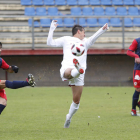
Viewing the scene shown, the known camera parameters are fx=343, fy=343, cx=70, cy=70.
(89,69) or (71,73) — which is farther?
(89,69)

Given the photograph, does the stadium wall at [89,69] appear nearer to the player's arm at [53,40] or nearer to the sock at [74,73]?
the player's arm at [53,40]

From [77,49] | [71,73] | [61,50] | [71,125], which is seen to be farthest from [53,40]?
[61,50]

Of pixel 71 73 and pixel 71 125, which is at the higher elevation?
pixel 71 73

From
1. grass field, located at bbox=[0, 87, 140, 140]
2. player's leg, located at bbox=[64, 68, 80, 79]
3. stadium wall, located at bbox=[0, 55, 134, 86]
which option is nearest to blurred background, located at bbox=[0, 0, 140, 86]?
stadium wall, located at bbox=[0, 55, 134, 86]

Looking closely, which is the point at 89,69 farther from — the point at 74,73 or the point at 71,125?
the point at 74,73

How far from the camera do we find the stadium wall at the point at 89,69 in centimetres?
1866

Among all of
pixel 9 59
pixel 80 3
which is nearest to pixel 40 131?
pixel 9 59

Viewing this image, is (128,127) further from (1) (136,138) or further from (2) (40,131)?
(2) (40,131)

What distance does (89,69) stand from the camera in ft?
61.6

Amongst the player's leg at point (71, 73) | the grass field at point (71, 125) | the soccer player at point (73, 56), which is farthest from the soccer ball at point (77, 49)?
the grass field at point (71, 125)

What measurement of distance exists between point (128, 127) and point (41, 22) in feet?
45.3

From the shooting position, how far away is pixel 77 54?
6285 millimetres

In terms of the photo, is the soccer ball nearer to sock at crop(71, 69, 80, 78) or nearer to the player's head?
the player's head

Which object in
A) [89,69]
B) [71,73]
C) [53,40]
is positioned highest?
[53,40]
